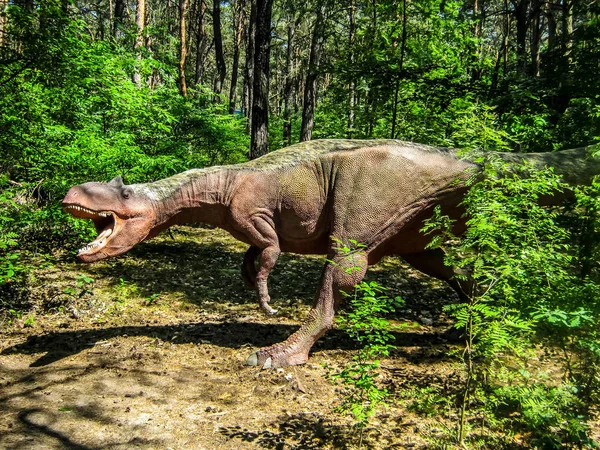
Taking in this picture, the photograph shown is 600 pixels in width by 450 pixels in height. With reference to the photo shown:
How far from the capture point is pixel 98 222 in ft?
16.7

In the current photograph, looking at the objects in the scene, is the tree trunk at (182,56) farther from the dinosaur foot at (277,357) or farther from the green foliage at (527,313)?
the green foliage at (527,313)

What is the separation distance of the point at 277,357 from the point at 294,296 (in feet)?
9.78

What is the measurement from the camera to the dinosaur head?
473 cm

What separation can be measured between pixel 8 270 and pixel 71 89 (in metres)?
3.17

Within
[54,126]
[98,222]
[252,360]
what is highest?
[54,126]

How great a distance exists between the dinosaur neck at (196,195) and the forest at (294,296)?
5.21 feet

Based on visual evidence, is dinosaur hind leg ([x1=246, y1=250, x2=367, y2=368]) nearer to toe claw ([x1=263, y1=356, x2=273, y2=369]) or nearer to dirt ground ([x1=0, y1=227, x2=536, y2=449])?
toe claw ([x1=263, y1=356, x2=273, y2=369])

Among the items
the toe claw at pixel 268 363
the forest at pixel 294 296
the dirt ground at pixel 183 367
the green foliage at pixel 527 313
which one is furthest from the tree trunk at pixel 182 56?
the green foliage at pixel 527 313

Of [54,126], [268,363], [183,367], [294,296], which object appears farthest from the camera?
[294,296]

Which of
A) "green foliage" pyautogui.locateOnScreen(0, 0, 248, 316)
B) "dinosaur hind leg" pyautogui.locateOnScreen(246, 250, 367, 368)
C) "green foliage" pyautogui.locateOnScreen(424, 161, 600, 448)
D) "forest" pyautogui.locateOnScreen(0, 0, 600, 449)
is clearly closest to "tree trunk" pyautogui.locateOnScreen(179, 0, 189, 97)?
"forest" pyautogui.locateOnScreen(0, 0, 600, 449)

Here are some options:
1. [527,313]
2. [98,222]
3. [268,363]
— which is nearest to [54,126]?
[98,222]

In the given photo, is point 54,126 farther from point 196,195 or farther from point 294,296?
point 294,296

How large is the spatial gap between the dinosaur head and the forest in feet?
3.80

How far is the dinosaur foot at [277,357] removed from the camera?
209 inches
